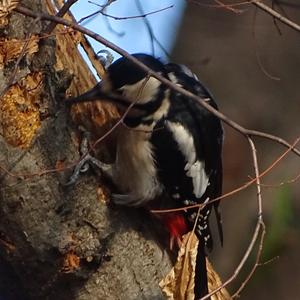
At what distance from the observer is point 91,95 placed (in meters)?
2.35

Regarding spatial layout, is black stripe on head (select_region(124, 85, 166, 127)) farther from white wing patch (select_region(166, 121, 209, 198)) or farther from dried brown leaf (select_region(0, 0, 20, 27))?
dried brown leaf (select_region(0, 0, 20, 27))

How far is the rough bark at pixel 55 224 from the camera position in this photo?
6.87 ft

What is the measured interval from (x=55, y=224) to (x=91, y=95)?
0.38 m

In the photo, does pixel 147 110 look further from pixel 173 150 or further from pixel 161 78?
pixel 161 78

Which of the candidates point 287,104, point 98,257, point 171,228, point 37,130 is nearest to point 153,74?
point 37,130

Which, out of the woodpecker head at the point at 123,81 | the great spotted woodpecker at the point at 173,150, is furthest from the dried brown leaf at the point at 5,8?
the great spotted woodpecker at the point at 173,150

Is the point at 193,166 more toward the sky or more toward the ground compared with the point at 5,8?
more toward the ground

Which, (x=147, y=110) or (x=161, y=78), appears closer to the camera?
(x=161, y=78)

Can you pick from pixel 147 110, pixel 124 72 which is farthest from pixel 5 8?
pixel 147 110

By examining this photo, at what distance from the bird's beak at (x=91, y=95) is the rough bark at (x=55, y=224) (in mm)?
71

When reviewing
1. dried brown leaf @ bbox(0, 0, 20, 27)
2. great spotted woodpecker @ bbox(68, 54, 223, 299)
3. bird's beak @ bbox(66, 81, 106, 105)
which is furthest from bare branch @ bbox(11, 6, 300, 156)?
great spotted woodpecker @ bbox(68, 54, 223, 299)

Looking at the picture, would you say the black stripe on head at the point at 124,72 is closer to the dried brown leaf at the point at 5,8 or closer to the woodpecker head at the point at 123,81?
the woodpecker head at the point at 123,81

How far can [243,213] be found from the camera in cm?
396

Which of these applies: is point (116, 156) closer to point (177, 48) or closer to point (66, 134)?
point (66, 134)
